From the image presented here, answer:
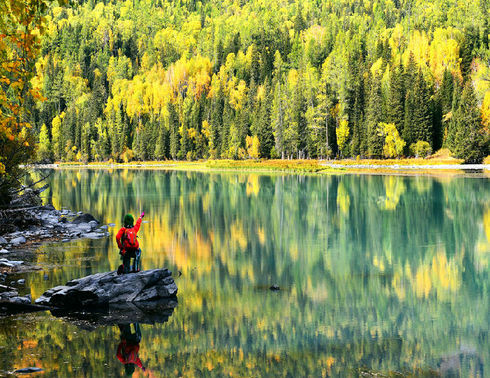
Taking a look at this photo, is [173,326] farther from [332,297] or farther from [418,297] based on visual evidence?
[418,297]

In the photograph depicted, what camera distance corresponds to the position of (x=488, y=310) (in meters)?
15.0

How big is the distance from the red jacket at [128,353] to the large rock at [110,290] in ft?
8.85

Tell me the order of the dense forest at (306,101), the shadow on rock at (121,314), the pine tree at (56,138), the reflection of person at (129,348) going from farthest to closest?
the pine tree at (56,138) → the dense forest at (306,101) → the shadow on rock at (121,314) → the reflection of person at (129,348)

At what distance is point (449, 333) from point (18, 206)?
2197 centimetres

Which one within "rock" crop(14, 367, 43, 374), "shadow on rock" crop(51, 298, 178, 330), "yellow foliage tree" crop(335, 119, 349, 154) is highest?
"yellow foliage tree" crop(335, 119, 349, 154)

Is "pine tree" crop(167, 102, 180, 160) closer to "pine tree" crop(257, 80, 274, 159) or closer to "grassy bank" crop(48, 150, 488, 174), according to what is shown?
"grassy bank" crop(48, 150, 488, 174)

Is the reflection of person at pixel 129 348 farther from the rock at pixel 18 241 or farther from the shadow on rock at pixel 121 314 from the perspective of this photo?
the rock at pixel 18 241

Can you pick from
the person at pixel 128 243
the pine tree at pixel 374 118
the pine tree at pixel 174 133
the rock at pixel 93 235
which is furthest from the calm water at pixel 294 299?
the pine tree at pixel 174 133

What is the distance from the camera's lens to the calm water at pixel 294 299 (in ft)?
37.0

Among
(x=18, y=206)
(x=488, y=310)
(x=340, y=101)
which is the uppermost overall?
(x=340, y=101)

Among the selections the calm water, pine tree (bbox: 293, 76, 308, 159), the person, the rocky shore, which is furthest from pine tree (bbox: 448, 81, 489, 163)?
the person

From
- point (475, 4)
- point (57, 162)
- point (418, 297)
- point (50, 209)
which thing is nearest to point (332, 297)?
point (418, 297)

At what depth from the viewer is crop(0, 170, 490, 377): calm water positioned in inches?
444

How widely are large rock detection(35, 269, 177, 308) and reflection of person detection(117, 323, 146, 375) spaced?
5.48ft
